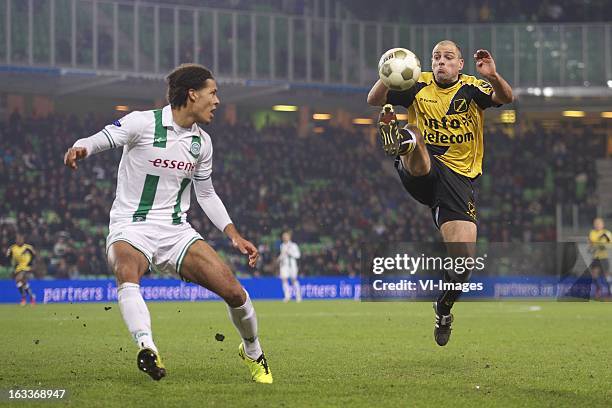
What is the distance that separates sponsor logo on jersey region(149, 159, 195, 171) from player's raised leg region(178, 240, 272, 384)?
56 centimetres

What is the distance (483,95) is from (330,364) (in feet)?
9.45

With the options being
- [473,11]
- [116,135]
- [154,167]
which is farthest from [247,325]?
[473,11]

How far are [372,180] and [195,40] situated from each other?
8.77 meters

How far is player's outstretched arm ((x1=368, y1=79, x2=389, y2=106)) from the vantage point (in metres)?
8.70

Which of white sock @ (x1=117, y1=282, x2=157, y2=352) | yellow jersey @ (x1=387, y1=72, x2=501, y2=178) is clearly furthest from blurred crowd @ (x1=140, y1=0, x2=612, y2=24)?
white sock @ (x1=117, y1=282, x2=157, y2=352)

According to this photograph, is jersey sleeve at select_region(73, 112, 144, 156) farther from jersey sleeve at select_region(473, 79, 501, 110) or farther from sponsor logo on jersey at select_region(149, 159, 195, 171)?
jersey sleeve at select_region(473, 79, 501, 110)

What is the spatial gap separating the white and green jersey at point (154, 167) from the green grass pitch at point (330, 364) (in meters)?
1.28

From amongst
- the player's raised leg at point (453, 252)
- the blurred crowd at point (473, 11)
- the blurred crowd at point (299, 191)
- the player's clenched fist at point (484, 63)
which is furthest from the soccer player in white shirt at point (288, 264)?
the player's clenched fist at point (484, 63)

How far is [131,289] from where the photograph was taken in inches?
265

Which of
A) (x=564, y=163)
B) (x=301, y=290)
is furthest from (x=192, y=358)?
(x=564, y=163)

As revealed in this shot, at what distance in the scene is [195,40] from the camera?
33.1 m

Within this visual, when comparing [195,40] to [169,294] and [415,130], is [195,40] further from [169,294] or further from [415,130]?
[415,130]

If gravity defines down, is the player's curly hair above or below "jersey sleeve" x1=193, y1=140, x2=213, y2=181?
above

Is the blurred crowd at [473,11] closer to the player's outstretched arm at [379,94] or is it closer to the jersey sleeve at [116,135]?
the player's outstretched arm at [379,94]
